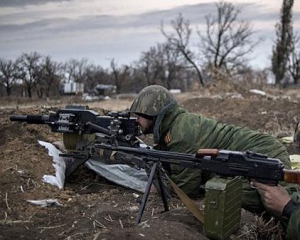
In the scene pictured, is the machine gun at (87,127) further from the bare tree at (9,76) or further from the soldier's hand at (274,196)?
the bare tree at (9,76)

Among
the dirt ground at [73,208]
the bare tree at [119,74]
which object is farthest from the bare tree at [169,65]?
the dirt ground at [73,208]

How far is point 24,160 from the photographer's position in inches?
266

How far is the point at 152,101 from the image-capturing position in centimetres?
584

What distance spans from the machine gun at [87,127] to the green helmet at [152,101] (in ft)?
0.66

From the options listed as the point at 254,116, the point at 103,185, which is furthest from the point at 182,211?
the point at 254,116

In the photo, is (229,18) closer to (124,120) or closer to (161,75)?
(161,75)

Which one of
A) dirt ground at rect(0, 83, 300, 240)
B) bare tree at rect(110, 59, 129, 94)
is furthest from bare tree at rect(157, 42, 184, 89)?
dirt ground at rect(0, 83, 300, 240)

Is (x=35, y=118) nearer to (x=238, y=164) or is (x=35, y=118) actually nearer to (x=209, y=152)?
(x=209, y=152)

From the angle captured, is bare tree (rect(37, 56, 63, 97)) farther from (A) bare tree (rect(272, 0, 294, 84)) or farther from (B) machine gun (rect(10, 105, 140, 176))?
(B) machine gun (rect(10, 105, 140, 176))

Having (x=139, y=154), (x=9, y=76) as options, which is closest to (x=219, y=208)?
(x=139, y=154)

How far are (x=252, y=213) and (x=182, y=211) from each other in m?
0.81

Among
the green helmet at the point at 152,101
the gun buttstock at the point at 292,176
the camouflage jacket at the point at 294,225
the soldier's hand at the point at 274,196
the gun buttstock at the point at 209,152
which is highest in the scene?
the green helmet at the point at 152,101

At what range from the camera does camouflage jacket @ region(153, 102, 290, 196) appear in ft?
18.4

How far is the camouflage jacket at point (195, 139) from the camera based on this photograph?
18.4 feet
